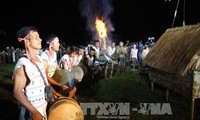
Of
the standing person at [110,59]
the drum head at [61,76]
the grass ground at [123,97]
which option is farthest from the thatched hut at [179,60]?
the standing person at [110,59]

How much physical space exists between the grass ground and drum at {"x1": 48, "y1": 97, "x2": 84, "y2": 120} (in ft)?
10.9

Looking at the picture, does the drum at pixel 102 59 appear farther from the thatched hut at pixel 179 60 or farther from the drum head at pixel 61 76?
the drum head at pixel 61 76

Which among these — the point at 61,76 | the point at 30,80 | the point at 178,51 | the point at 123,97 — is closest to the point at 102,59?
the point at 123,97

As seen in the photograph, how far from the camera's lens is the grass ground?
25.2 ft

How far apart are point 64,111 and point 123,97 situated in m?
5.95

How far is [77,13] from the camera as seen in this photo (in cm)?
5772

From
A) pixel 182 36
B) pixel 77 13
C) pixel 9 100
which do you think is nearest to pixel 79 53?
pixel 9 100

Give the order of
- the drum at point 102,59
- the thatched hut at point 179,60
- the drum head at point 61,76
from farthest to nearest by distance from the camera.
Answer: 1. the drum at point 102,59
2. the thatched hut at point 179,60
3. the drum head at point 61,76

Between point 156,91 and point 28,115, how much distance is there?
805 cm

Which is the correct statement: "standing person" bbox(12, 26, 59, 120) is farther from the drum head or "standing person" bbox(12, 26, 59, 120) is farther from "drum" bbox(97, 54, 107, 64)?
"drum" bbox(97, 54, 107, 64)

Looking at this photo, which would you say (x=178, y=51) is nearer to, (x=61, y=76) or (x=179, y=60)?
(x=179, y=60)

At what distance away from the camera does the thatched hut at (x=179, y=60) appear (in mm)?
6552

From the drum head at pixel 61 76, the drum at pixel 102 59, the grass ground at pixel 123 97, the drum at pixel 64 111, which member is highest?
the drum at pixel 102 59

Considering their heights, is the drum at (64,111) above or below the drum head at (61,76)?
below
